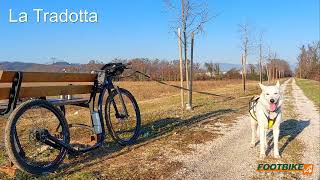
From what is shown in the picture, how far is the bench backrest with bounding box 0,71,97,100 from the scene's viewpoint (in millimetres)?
5301

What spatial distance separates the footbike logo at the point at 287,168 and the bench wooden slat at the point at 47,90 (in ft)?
11.0

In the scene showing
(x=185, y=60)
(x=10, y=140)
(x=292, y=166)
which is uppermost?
(x=185, y=60)

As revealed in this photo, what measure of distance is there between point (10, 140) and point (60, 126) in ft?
4.19

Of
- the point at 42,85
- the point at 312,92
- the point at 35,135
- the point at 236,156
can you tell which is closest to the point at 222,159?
the point at 236,156

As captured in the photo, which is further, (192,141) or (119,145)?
(192,141)

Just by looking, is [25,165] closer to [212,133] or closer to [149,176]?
[149,176]

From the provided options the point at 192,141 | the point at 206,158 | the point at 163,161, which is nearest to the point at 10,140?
the point at 163,161

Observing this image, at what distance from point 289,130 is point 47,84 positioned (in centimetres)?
649

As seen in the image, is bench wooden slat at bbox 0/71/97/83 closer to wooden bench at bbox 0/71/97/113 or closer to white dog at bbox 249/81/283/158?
wooden bench at bbox 0/71/97/113

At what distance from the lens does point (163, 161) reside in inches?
250

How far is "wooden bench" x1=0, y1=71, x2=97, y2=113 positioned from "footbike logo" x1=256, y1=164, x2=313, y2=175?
3370 mm

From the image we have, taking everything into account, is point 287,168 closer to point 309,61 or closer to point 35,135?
point 35,135

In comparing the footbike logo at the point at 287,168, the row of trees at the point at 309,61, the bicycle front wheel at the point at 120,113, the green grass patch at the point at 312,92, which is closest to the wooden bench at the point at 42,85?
the bicycle front wheel at the point at 120,113

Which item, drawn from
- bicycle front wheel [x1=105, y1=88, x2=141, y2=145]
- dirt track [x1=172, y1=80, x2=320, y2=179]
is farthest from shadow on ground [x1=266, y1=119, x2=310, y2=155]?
bicycle front wheel [x1=105, y1=88, x2=141, y2=145]
